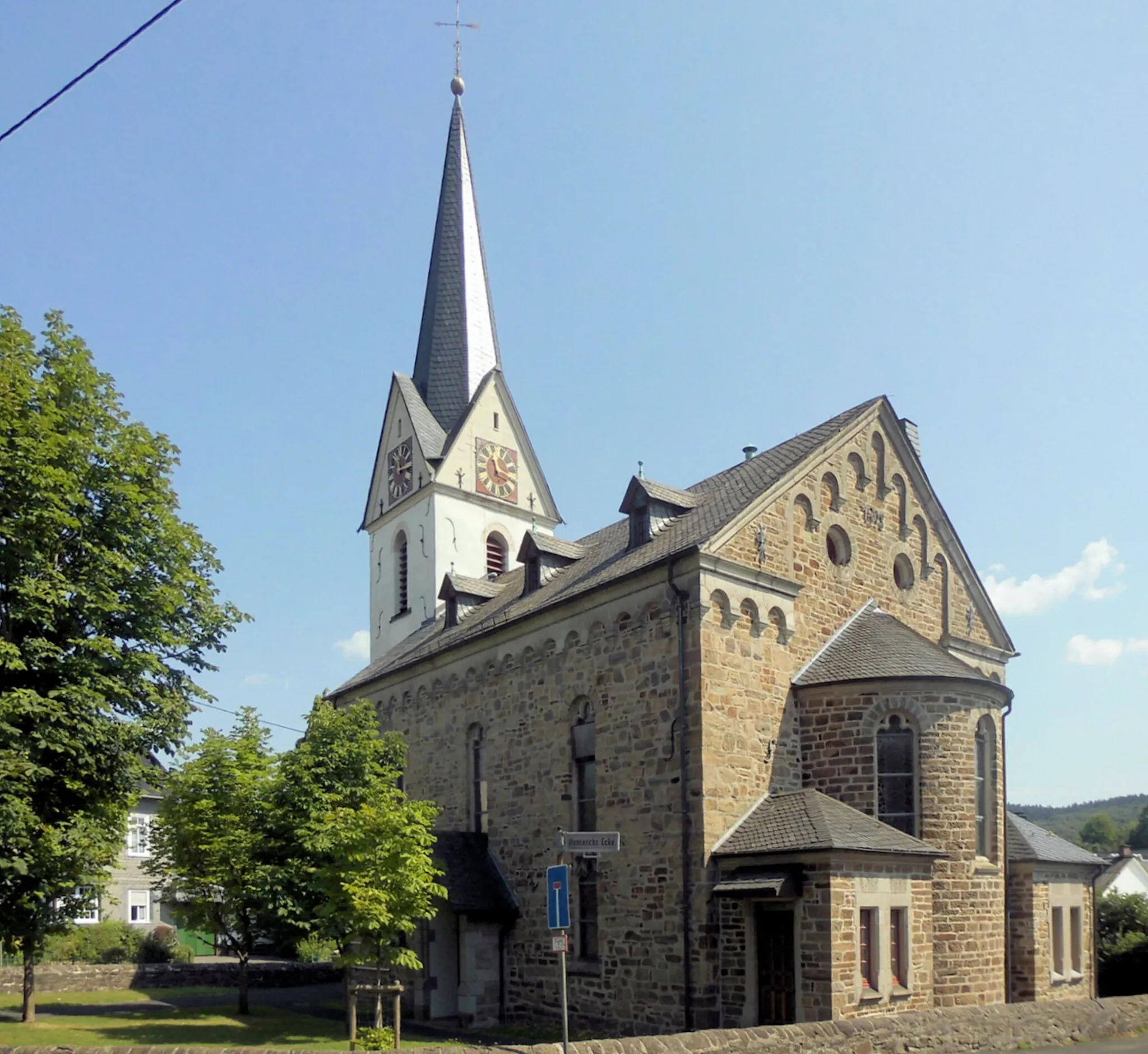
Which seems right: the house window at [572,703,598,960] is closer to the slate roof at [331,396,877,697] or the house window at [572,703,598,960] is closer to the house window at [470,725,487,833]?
the slate roof at [331,396,877,697]

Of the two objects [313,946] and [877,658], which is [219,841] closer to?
[313,946]

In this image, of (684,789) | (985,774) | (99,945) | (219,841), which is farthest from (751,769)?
(99,945)

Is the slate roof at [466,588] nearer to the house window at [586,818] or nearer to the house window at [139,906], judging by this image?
the house window at [586,818]

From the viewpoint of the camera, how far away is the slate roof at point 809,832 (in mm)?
18750

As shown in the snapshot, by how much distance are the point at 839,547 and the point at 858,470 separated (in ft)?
5.98

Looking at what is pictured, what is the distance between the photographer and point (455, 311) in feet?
149

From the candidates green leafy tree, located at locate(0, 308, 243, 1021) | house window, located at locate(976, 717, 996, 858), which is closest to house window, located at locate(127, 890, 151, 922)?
green leafy tree, located at locate(0, 308, 243, 1021)

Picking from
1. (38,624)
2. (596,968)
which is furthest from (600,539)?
(38,624)

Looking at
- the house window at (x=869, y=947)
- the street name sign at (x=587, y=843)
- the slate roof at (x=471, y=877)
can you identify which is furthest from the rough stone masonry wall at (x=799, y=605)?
the slate roof at (x=471, y=877)

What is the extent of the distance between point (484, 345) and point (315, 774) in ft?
78.0

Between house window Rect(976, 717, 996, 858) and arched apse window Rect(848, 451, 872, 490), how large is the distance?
18.8 feet

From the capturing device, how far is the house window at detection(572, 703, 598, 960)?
2320cm

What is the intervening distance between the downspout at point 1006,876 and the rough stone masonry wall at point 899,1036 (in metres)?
2.59

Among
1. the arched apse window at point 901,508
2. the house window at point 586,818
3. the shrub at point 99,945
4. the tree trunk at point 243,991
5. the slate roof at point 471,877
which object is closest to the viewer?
the house window at point 586,818
